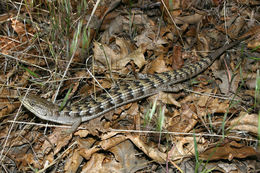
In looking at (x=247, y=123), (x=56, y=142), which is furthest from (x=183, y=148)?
(x=56, y=142)

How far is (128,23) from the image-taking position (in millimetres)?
5578

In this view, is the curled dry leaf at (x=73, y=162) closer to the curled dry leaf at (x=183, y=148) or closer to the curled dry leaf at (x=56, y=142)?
the curled dry leaf at (x=56, y=142)

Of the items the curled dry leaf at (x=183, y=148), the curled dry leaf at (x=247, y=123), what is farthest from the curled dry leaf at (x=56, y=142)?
the curled dry leaf at (x=247, y=123)

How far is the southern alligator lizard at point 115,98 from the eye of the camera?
3.99m

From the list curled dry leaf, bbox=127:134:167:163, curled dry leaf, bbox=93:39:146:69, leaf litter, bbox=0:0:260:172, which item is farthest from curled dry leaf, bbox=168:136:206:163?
curled dry leaf, bbox=93:39:146:69

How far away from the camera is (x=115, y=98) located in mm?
4445

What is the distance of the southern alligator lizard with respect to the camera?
399 cm

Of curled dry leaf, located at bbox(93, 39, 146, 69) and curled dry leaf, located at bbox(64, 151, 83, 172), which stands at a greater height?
curled dry leaf, located at bbox(93, 39, 146, 69)

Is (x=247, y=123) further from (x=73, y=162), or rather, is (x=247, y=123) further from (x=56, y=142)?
(x=56, y=142)

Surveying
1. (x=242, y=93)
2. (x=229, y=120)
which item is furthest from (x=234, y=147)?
(x=242, y=93)

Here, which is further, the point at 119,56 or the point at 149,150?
the point at 119,56

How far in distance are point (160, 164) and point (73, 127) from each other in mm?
1590

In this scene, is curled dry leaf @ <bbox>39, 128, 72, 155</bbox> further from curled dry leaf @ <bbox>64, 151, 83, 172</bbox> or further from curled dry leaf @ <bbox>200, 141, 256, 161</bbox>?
curled dry leaf @ <bbox>200, 141, 256, 161</bbox>

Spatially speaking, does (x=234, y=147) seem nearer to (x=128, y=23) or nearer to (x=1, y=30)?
(x=128, y=23)
